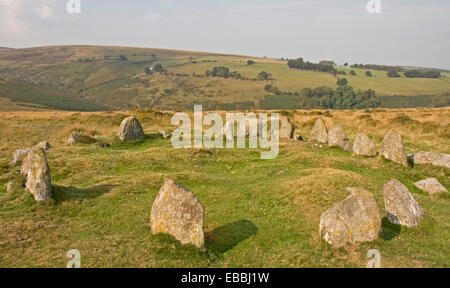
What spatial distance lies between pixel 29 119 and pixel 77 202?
34007 millimetres

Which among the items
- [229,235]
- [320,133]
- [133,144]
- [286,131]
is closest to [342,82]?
[286,131]

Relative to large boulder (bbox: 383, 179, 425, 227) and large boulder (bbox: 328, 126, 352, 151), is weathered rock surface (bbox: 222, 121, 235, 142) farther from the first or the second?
large boulder (bbox: 383, 179, 425, 227)

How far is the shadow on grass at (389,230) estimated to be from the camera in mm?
12614

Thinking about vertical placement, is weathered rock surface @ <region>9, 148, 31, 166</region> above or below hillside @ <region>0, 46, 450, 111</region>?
below

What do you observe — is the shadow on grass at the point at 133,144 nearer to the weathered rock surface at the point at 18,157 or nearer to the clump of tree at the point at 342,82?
the weathered rock surface at the point at 18,157

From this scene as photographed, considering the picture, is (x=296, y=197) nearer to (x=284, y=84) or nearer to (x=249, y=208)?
(x=249, y=208)

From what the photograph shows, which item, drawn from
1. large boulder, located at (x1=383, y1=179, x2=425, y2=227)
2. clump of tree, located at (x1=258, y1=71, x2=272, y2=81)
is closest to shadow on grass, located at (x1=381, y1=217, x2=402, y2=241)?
large boulder, located at (x1=383, y1=179, x2=425, y2=227)

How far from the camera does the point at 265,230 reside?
13.1 metres

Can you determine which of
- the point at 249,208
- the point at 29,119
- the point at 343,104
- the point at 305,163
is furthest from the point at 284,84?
the point at 249,208

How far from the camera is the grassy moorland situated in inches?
426

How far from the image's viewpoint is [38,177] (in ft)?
47.6

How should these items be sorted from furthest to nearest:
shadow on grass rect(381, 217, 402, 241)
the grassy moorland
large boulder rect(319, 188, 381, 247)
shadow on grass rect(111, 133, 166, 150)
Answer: shadow on grass rect(111, 133, 166, 150) → shadow on grass rect(381, 217, 402, 241) → large boulder rect(319, 188, 381, 247) → the grassy moorland

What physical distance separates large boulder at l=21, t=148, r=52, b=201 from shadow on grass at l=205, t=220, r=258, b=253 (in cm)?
772
